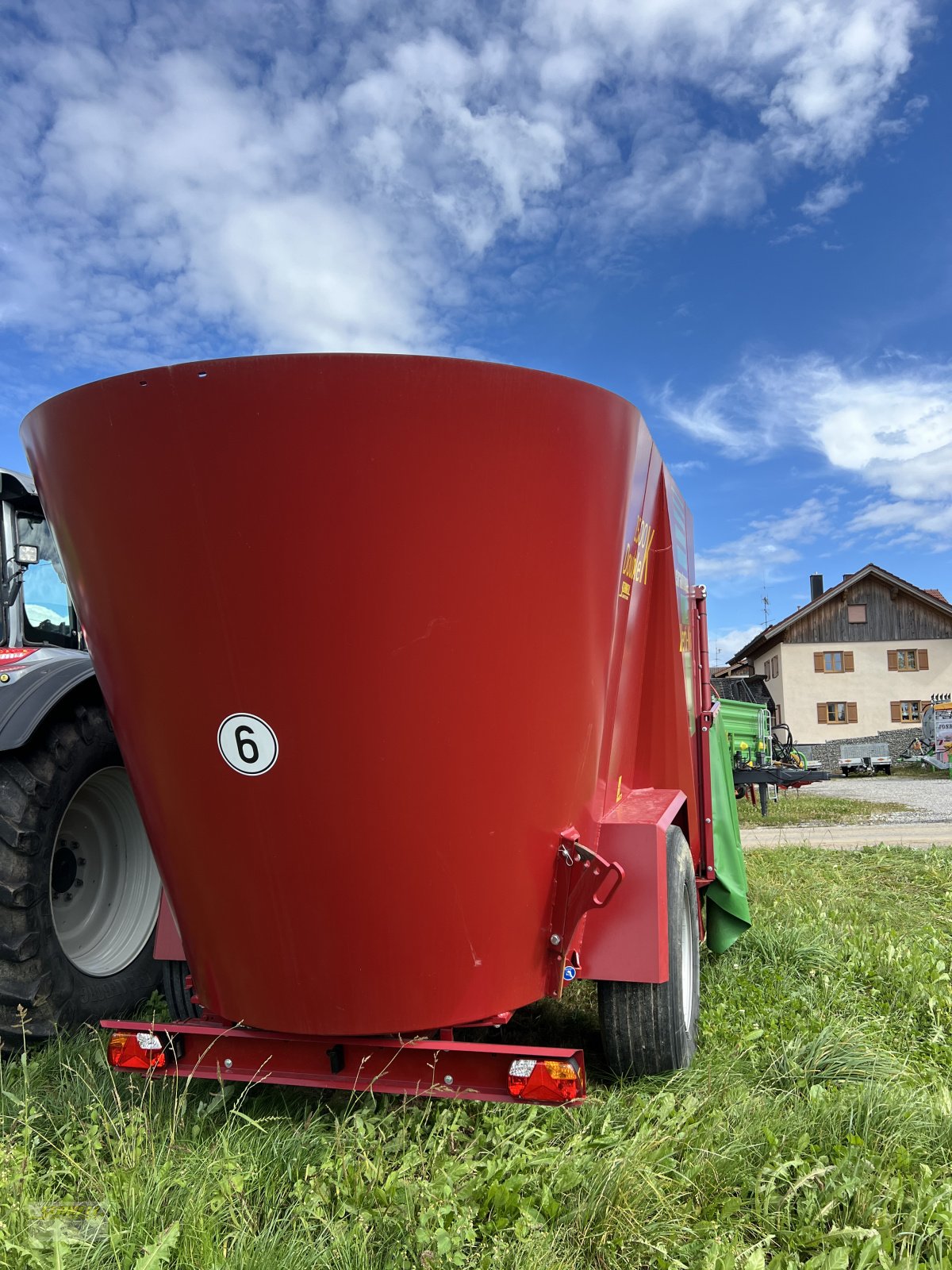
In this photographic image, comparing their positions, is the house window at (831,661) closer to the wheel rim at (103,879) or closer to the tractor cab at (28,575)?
the tractor cab at (28,575)

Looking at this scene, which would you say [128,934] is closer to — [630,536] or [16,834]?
[16,834]

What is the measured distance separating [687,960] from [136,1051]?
73.9 inches

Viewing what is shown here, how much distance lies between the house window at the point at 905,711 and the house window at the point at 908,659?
4.68ft

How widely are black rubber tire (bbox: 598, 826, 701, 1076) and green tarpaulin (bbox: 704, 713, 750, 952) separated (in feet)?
4.57

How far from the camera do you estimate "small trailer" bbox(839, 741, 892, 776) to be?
95.8 ft

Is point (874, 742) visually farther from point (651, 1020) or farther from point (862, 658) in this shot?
point (651, 1020)

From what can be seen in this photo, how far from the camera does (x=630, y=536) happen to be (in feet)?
9.76

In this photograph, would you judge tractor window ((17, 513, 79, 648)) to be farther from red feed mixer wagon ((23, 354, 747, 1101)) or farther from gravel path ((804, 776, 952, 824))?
gravel path ((804, 776, 952, 824))

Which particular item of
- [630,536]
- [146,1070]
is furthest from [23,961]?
[630,536]

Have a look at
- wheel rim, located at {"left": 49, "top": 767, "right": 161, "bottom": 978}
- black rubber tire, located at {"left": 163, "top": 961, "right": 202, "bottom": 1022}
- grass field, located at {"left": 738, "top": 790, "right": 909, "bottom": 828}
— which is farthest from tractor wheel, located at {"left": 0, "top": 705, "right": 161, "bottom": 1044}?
grass field, located at {"left": 738, "top": 790, "right": 909, "bottom": 828}

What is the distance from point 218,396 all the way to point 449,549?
2.22ft

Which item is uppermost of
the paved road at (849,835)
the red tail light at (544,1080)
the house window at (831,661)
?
the house window at (831,661)

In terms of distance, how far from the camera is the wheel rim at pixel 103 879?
3703mm

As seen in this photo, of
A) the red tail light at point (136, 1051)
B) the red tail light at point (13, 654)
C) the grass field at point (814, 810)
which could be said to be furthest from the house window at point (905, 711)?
the red tail light at point (136, 1051)
